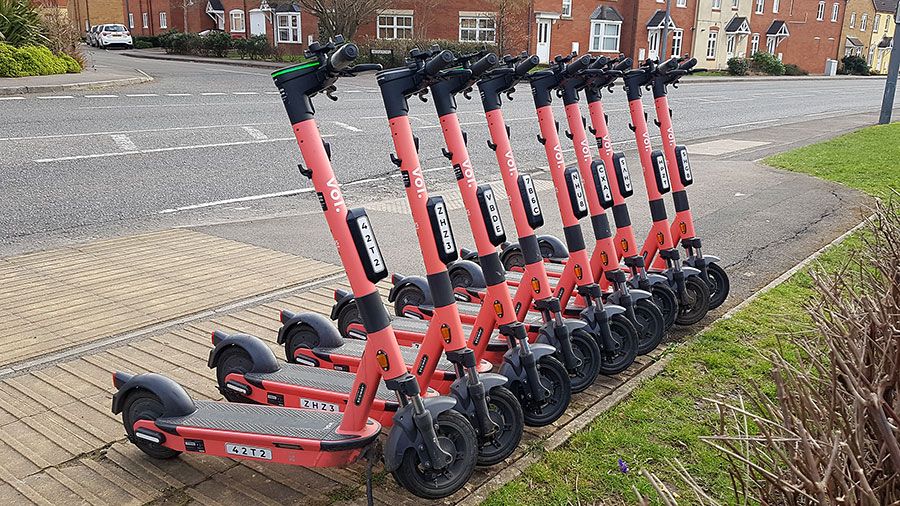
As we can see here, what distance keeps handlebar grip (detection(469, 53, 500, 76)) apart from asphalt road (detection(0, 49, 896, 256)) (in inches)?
207

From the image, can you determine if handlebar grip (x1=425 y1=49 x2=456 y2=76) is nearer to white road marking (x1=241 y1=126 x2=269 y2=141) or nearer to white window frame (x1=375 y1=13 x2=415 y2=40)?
white road marking (x1=241 y1=126 x2=269 y2=141)

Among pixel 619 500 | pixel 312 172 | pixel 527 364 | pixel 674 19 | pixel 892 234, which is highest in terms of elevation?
pixel 674 19

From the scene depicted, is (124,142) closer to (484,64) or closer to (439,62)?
(484,64)

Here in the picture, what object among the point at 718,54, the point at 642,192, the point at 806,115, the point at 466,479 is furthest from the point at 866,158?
the point at 718,54

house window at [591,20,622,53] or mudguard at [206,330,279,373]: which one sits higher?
house window at [591,20,622,53]

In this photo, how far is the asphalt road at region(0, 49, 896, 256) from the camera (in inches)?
330

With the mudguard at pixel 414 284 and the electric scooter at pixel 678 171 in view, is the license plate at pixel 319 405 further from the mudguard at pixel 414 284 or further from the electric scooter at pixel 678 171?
the electric scooter at pixel 678 171

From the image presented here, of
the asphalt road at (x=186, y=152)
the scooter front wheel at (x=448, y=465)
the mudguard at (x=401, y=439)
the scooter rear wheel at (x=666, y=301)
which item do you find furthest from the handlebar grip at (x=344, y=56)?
the asphalt road at (x=186, y=152)

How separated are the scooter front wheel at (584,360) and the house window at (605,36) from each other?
4349 centimetres

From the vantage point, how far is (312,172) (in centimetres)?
318

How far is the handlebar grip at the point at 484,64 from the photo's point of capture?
3.50 metres

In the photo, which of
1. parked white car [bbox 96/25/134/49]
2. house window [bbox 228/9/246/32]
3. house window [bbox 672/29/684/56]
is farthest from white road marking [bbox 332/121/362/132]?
parked white car [bbox 96/25/134/49]

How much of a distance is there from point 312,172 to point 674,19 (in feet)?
165

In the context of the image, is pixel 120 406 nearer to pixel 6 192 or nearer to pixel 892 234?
pixel 892 234
